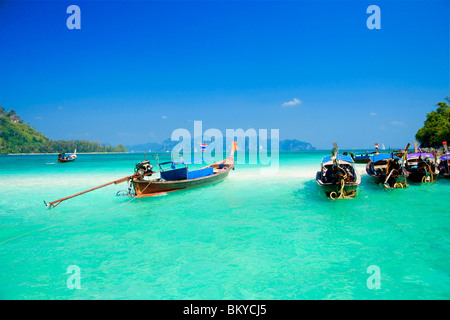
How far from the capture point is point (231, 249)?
7.91 meters

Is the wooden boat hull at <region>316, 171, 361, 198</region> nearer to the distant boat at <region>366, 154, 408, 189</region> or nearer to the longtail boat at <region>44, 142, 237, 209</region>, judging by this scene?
the distant boat at <region>366, 154, 408, 189</region>

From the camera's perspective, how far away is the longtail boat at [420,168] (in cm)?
1908

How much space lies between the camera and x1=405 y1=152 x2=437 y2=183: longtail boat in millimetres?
19078

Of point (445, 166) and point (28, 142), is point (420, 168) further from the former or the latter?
point (28, 142)

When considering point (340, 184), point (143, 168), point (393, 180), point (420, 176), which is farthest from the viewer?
point (420, 176)

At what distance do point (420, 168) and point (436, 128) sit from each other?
143 feet

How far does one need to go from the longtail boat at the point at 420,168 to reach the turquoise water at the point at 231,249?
5.43 meters

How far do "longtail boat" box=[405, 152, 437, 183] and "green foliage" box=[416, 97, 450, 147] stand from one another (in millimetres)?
37022

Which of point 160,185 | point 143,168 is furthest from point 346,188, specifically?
point 143,168

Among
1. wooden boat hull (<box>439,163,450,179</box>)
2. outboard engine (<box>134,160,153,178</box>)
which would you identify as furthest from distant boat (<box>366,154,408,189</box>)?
outboard engine (<box>134,160,153,178</box>)
